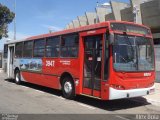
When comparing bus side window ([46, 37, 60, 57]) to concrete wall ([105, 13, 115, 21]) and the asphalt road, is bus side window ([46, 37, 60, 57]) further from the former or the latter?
concrete wall ([105, 13, 115, 21])

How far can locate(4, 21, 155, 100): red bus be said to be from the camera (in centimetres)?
1054

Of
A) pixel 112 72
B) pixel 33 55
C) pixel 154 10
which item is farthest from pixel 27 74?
pixel 154 10

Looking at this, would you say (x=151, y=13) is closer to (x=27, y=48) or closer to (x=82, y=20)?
(x=27, y=48)

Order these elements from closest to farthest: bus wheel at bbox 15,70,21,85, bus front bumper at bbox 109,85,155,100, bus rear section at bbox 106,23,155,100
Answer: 1. bus front bumper at bbox 109,85,155,100
2. bus rear section at bbox 106,23,155,100
3. bus wheel at bbox 15,70,21,85

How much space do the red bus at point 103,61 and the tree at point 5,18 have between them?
81.9 feet

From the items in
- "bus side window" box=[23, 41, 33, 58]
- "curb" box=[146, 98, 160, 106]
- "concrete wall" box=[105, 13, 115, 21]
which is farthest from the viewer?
"concrete wall" box=[105, 13, 115, 21]

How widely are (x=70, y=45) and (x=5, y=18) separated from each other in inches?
1121

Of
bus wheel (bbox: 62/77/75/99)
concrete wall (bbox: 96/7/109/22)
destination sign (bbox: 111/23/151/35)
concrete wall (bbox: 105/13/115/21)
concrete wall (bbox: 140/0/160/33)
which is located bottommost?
bus wheel (bbox: 62/77/75/99)

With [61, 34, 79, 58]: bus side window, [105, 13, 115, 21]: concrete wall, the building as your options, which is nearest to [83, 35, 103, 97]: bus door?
[61, 34, 79, 58]: bus side window

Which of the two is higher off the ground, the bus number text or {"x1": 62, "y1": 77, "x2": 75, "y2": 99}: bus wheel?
the bus number text

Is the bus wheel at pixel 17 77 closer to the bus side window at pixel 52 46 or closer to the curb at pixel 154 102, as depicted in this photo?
the bus side window at pixel 52 46

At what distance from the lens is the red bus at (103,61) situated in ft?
34.6

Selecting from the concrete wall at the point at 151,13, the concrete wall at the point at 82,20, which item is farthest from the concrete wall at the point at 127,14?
the concrete wall at the point at 82,20

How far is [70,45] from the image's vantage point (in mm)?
12891
